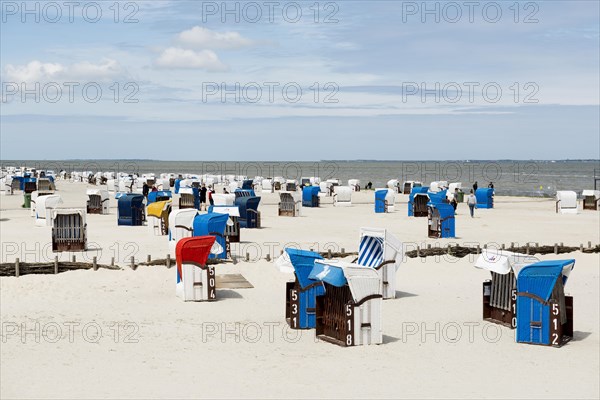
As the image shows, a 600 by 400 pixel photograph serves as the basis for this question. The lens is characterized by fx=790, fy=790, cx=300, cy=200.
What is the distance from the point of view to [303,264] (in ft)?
54.7

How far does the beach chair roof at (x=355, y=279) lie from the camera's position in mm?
15188

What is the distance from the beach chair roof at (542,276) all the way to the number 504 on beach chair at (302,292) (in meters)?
4.12

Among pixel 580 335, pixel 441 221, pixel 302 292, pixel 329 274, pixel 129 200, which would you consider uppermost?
pixel 129 200

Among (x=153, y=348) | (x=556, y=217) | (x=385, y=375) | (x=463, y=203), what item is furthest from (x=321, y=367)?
(x=463, y=203)

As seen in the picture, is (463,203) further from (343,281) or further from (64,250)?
(343,281)

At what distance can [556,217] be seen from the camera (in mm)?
46875

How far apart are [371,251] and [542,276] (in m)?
5.74

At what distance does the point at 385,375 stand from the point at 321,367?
1147 millimetres

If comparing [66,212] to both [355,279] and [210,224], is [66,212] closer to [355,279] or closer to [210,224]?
[210,224]

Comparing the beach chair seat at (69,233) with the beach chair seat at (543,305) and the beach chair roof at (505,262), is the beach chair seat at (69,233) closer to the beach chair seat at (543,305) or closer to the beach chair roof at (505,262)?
the beach chair roof at (505,262)

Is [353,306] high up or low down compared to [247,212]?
down

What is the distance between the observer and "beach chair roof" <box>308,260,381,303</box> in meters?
15.2

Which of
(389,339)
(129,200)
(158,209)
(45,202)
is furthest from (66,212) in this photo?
(389,339)

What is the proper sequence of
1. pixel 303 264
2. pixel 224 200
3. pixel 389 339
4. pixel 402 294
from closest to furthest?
pixel 389 339
pixel 303 264
pixel 402 294
pixel 224 200
